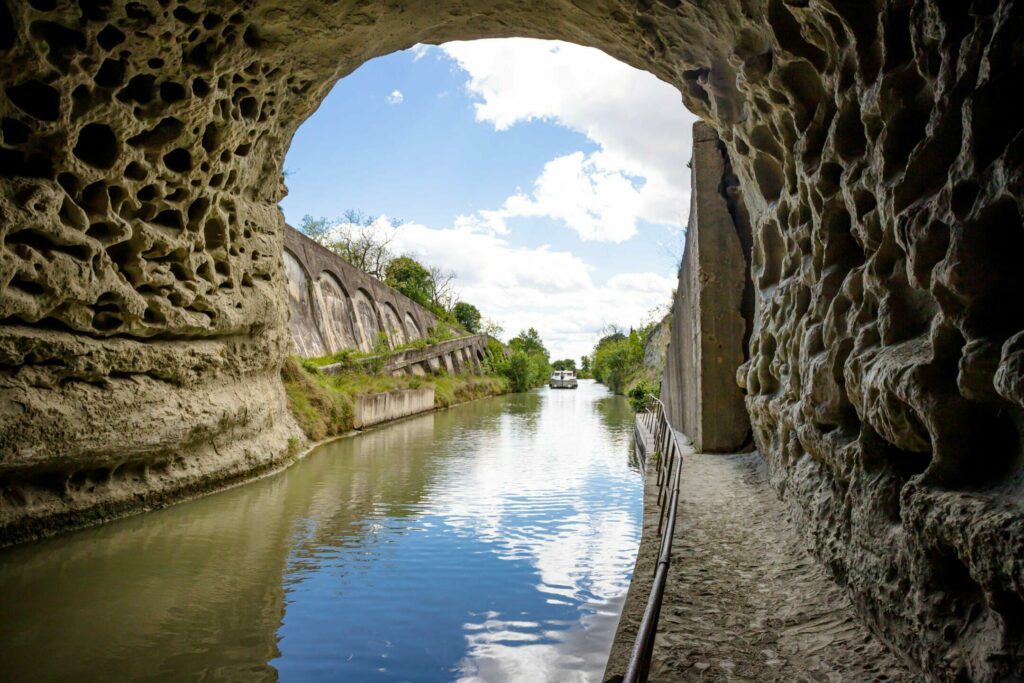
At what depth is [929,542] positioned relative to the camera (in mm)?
2811

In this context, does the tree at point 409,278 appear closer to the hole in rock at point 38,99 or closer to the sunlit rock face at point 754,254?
the sunlit rock face at point 754,254

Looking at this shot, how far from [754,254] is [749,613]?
17.0 feet

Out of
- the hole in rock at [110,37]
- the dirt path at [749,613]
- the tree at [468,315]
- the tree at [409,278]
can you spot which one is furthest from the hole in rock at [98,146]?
the tree at [468,315]

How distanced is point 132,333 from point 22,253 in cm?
203

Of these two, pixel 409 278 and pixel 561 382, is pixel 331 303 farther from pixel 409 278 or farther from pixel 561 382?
pixel 561 382

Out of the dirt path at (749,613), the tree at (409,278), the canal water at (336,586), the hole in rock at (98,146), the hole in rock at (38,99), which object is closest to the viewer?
the dirt path at (749,613)

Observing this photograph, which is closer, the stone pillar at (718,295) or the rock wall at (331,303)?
the stone pillar at (718,295)

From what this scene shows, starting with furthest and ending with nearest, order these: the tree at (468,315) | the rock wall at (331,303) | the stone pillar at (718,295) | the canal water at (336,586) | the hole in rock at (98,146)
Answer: the tree at (468,315) < the rock wall at (331,303) < the stone pillar at (718,295) < the hole in rock at (98,146) < the canal water at (336,586)

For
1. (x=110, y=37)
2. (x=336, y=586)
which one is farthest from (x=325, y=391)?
(x=336, y=586)

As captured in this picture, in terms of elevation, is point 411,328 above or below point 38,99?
below

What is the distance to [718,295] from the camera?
10.8 m

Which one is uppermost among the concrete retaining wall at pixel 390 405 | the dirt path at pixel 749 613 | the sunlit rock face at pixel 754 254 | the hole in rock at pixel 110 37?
the hole in rock at pixel 110 37

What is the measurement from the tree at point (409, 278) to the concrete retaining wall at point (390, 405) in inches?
849

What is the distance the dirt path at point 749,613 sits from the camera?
3.18m
